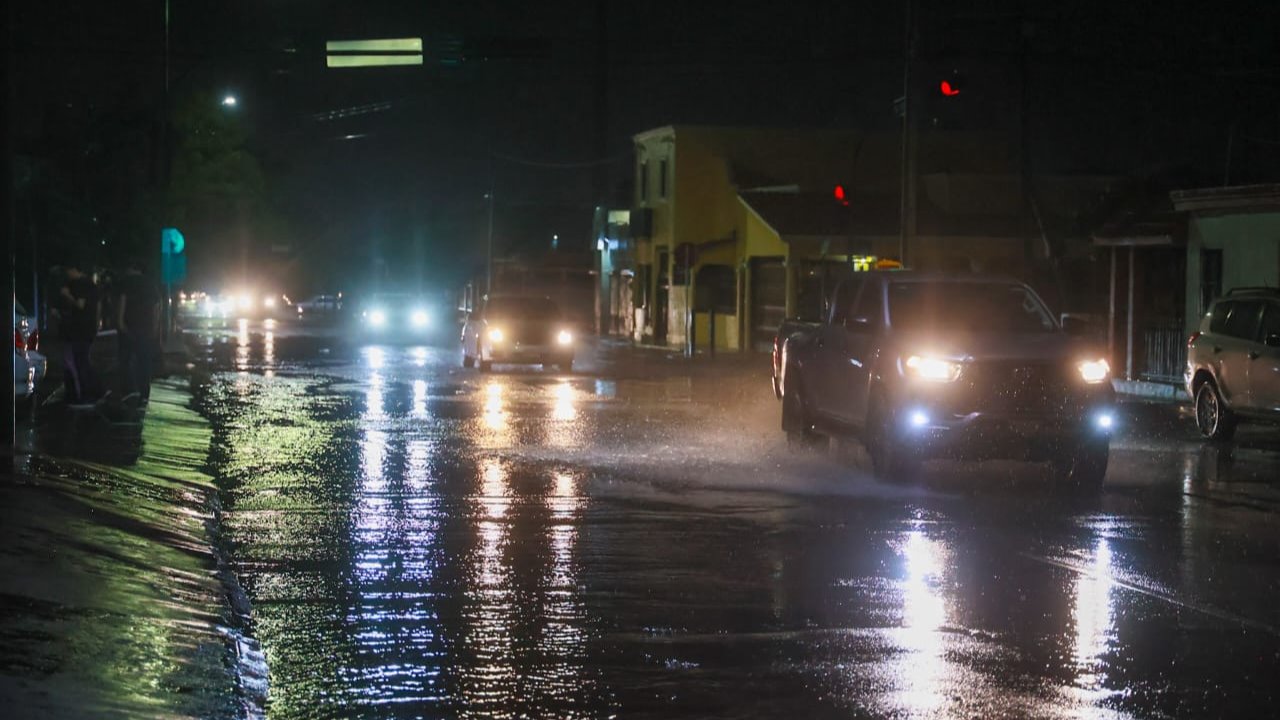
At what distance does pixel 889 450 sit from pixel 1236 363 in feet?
21.0

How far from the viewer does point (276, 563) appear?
1096 cm

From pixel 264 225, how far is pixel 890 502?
62.1 meters

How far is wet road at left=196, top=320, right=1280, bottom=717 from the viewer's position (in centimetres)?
759

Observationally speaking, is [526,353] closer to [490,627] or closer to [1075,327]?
[1075,327]

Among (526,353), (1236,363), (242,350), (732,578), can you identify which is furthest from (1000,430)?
(242,350)

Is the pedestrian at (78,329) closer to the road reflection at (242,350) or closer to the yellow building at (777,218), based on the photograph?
the road reflection at (242,350)

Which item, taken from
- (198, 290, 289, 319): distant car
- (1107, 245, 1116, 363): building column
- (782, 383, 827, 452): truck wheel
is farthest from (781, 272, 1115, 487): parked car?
(198, 290, 289, 319): distant car

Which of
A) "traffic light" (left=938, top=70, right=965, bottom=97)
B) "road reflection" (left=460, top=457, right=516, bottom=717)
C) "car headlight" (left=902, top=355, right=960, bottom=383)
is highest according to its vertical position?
"traffic light" (left=938, top=70, right=965, bottom=97)

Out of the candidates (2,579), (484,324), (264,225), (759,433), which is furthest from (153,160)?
(264,225)

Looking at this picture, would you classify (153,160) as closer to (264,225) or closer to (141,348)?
(141,348)

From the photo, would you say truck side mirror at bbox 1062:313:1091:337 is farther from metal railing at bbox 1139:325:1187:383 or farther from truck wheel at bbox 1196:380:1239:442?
metal railing at bbox 1139:325:1187:383

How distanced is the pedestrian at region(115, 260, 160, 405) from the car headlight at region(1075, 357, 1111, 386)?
39.8 ft

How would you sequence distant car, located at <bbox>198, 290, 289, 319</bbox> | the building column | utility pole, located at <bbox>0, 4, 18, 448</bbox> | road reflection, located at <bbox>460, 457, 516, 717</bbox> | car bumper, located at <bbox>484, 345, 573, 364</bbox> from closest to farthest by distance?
road reflection, located at <bbox>460, 457, 516, 717</bbox> < utility pole, located at <bbox>0, 4, 18, 448</bbox> < the building column < car bumper, located at <bbox>484, 345, 573, 364</bbox> < distant car, located at <bbox>198, 290, 289, 319</bbox>

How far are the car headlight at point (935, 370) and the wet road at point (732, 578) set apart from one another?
38.9 inches
